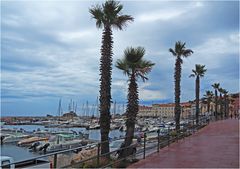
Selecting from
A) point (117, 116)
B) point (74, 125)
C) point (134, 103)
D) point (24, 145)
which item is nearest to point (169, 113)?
point (117, 116)

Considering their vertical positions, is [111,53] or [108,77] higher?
[111,53]

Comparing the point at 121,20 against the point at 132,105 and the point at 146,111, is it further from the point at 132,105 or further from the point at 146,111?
the point at 146,111

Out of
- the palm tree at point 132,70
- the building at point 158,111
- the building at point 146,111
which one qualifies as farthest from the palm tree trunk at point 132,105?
the building at point 146,111

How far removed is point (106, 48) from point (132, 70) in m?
2.25

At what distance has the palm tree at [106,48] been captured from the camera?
15.8 meters

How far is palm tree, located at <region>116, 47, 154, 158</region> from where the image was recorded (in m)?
17.2

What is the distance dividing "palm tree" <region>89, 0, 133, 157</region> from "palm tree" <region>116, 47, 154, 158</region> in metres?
1.47

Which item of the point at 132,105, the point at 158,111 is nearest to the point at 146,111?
the point at 158,111

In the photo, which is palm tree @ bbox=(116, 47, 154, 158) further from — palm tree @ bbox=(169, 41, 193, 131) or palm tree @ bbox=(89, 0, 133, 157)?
palm tree @ bbox=(169, 41, 193, 131)

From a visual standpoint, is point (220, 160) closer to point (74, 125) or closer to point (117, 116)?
point (74, 125)

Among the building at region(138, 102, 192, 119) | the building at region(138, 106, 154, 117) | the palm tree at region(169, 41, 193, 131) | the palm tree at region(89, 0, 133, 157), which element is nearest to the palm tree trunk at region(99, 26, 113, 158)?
the palm tree at region(89, 0, 133, 157)

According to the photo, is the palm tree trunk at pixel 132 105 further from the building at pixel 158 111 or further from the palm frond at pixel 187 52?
the building at pixel 158 111

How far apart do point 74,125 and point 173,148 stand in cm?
9111

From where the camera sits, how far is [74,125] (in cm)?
10312
